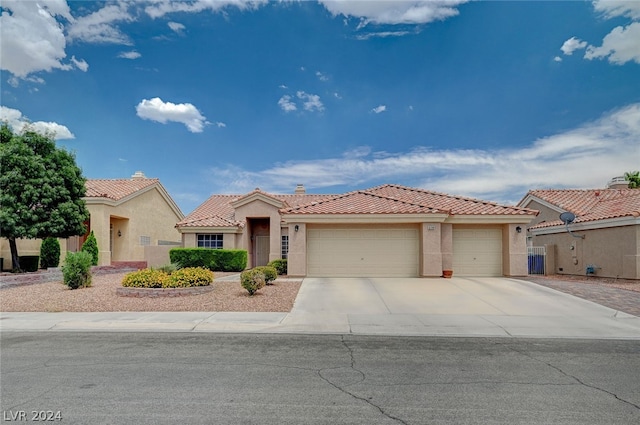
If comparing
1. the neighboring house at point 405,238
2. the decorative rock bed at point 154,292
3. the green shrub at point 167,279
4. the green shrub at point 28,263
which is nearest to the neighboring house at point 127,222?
the green shrub at point 28,263

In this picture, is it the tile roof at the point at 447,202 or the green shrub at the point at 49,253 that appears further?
the green shrub at the point at 49,253

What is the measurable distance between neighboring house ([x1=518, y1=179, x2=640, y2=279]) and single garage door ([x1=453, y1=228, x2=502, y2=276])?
16.4ft

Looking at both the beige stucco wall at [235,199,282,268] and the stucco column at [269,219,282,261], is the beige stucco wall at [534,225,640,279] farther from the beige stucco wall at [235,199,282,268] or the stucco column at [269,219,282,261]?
the beige stucco wall at [235,199,282,268]

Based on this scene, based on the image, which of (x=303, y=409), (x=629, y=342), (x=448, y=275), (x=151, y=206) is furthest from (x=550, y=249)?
(x=151, y=206)

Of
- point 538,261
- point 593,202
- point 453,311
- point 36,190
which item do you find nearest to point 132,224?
point 36,190

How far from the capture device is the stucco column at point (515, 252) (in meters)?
19.0

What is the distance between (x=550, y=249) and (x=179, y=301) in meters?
20.8

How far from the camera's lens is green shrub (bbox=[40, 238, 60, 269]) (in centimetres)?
2178

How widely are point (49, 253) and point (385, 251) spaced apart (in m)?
17.5

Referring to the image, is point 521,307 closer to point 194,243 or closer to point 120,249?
point 194,243

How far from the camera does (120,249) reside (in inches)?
1054

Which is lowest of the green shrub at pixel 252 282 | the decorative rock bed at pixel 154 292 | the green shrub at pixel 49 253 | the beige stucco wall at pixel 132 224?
the decorative rock bed at pixel 154 292

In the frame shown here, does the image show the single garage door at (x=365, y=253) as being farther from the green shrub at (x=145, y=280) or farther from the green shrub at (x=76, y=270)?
the green shrub at (x=76, y=270)

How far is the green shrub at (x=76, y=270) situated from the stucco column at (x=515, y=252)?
57.7ft
